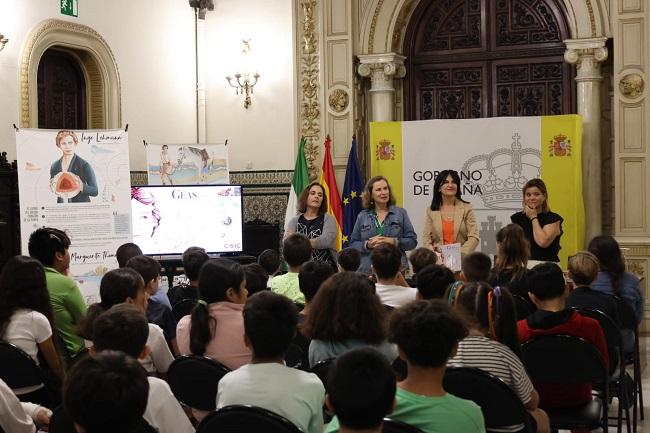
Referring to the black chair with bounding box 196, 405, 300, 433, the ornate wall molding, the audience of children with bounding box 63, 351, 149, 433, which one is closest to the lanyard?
the ornate wall molding

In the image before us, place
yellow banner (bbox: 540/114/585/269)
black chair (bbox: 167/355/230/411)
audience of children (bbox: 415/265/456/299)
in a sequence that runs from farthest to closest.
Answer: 1. yellow banner (bbox: 540/114/585/269)
2. audience of children (bbox: 415/265/456/299)
3. black chair (bbox: 167/355/230/411)

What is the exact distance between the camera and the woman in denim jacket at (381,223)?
6496mm

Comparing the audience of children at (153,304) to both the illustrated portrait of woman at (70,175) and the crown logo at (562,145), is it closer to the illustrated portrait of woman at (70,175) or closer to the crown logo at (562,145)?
the illustrated portrait of woman at (70,175)

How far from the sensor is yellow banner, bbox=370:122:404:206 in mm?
9258

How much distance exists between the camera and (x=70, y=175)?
769 cm

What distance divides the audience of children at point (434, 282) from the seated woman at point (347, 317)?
0.64 m

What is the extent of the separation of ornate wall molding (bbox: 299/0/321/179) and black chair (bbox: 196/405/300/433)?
763 centimetres

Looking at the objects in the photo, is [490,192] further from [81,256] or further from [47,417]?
[47,417]

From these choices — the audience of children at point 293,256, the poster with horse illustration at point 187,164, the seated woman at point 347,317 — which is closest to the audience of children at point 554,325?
the seated woman at point 347,317

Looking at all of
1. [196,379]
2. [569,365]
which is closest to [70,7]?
[196,379]

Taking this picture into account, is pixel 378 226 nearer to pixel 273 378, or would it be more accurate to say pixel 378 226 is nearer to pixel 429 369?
pixel 273 378

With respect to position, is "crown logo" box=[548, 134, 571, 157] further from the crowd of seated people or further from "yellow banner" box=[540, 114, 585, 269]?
the crowd of seated people

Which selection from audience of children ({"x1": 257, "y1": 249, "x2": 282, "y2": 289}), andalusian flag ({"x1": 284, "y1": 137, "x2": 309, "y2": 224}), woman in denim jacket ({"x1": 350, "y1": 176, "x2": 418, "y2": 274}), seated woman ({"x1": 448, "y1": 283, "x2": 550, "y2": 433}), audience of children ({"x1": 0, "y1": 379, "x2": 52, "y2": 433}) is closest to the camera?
audience of children ({"x1": 0, "y1": 379, "x2": 52, "y2": 433})

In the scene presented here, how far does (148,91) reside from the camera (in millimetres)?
10453
